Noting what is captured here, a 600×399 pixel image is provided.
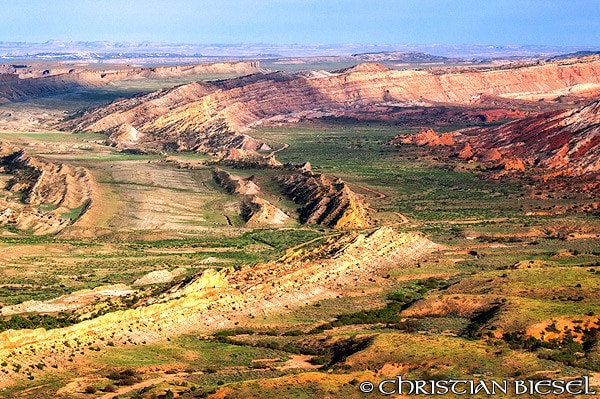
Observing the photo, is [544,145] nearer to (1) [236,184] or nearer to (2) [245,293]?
(1) [236,184]

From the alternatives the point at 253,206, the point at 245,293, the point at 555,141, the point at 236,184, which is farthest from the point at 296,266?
the point at 555,141

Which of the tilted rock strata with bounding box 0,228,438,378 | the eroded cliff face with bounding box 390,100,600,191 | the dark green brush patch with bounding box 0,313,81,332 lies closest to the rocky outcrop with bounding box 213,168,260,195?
the tilted rock strata with bounding box 0,228,438,378

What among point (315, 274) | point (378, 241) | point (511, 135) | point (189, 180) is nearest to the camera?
point (315, 274)

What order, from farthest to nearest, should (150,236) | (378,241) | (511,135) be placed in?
(511,135) → (150,236) → (378,241)

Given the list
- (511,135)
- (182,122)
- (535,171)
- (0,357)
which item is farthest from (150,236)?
(182,122)

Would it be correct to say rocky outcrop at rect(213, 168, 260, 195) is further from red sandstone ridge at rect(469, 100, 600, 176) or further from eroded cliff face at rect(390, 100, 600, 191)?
red sandstone ridge at rect(469, 100, 600, 176)

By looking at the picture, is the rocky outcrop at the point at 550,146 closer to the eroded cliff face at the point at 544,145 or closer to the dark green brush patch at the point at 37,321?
the eroded cliff face at the point at 544,145

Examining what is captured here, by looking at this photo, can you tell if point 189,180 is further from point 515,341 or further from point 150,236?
point 515,341
